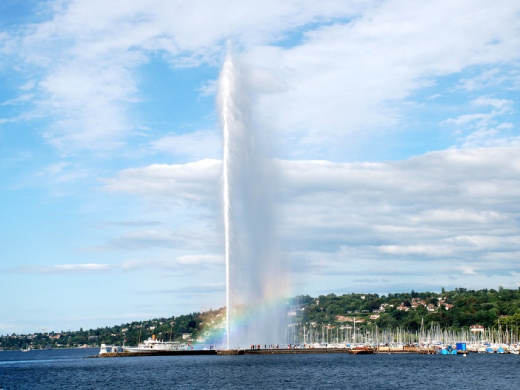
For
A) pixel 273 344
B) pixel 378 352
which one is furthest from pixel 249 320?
pixel 378 352

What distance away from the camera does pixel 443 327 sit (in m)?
198

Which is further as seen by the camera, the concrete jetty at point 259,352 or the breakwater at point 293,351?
the breakwater at point 293,351

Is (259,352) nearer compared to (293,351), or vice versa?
(259,352)

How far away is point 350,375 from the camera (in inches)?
3110

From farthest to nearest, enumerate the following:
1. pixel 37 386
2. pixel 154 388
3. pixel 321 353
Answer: pixel 321 353 → pixel 37 386 → pixel 154 388

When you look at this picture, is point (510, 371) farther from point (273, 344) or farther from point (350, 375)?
point (273, 344)

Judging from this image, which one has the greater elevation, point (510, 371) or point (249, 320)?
point (249, 320)

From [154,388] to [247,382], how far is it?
32.5 ft

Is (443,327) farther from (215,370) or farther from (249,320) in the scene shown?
(215,370)

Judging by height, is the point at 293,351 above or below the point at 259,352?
below

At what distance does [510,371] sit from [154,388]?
164 feet

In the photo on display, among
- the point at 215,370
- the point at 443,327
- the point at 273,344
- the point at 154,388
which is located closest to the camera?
the point at 154,388

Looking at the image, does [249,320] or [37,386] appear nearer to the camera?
[37,386]

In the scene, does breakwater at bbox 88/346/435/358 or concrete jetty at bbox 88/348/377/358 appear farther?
breakwater at bbox 88/346/435/358
